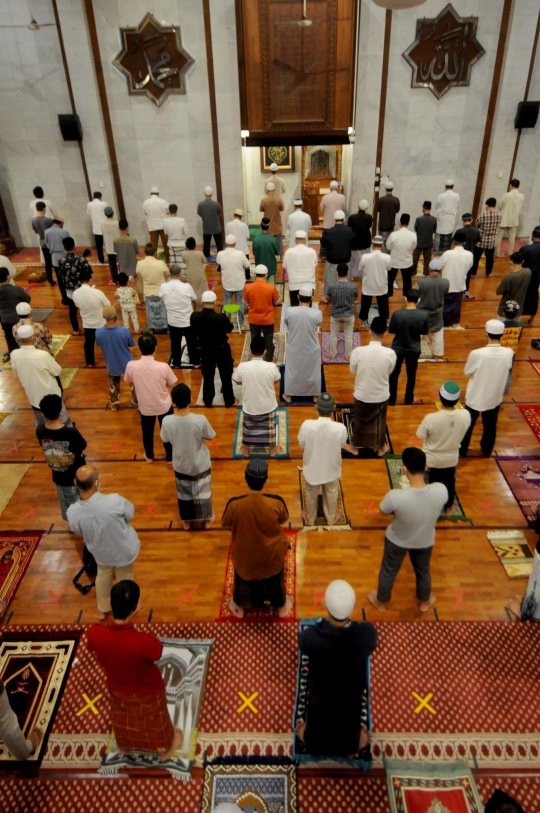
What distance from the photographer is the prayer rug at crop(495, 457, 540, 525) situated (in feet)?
17.1

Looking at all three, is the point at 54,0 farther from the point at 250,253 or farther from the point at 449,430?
the point at 449,430

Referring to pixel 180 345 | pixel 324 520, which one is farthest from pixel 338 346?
pixel 324 520

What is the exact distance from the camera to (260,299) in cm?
670

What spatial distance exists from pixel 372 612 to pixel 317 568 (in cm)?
57

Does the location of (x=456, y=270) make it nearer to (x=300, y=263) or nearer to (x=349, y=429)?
(x=300, y=263)

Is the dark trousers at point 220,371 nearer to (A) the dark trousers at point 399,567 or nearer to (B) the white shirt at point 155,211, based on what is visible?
(A) the dark trousers at point 399,567

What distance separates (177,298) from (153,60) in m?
5.93

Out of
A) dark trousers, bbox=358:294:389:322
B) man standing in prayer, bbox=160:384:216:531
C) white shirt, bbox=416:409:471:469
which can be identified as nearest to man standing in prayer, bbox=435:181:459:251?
dark trousers, bbox=358:294:389:322

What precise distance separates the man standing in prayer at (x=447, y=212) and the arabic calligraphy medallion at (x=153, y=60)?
499cm

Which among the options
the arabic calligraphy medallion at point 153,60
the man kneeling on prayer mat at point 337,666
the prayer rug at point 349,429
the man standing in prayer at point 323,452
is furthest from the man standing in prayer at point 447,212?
the man kneeling on prayer mat at point 337,666

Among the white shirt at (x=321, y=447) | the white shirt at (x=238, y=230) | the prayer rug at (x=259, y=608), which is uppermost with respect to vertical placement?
the white shirt at (x=238, y=230)

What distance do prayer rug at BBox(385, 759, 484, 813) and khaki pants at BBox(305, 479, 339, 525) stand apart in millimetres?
1965

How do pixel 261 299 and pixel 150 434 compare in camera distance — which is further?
pixel 261 299

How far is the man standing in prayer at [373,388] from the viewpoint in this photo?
5.27 m
